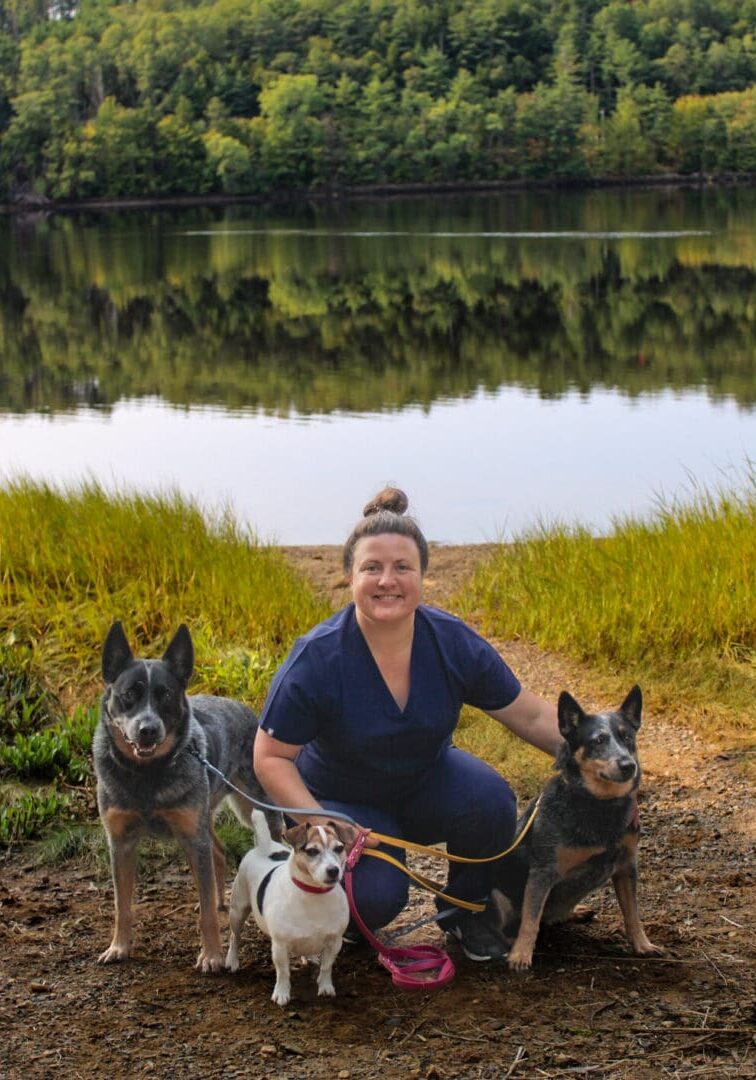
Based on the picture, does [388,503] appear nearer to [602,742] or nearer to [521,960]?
[602,742]

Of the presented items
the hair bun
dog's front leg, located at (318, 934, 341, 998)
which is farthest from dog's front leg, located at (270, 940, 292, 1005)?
the hair bun

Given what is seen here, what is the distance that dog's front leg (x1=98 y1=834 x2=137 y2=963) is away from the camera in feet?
15.7

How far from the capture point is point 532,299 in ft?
128

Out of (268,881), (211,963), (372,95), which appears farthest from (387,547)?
(372,95)

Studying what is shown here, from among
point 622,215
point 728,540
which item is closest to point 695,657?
point 728,540

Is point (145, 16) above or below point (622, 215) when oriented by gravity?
above

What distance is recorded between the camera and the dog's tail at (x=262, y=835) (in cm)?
455

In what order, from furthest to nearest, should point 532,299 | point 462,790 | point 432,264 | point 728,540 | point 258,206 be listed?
point 258,206
point 432,264
point 532,299
point 728,540
point 462,790

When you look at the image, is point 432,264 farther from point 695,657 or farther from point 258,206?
point 258,206

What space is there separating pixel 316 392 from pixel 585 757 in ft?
73.3

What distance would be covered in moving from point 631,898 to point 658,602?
3.84 metres

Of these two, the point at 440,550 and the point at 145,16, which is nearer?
the point at 440,550

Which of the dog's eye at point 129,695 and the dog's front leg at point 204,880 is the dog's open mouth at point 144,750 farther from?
the dog's front leg at point 204,880

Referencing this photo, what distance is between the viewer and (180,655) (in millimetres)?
4645
